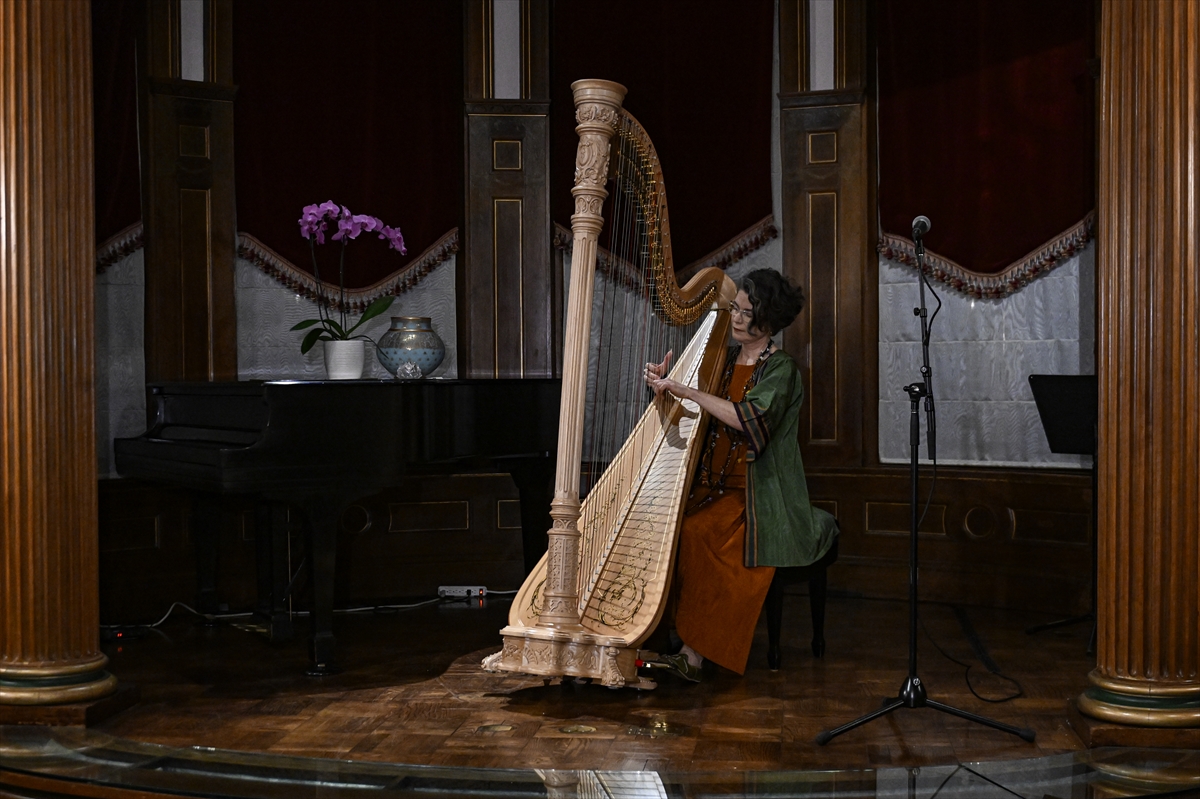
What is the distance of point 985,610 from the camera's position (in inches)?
203

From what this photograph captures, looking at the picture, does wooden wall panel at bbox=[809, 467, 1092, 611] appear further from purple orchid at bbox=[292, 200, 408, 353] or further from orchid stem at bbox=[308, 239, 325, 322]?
orchid stem at bbox=[308, 239, 325, 322]

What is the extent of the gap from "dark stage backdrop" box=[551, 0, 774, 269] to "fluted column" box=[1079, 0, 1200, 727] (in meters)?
2.56

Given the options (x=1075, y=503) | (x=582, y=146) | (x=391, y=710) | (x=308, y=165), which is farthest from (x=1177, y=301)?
(x=308, y=165)

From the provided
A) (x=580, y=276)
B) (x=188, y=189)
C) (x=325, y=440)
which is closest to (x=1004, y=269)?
(x=580, y=276)

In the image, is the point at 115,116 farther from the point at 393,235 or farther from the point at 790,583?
the point at 790,583

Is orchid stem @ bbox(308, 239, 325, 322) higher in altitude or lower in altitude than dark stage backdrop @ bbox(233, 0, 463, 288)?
lower

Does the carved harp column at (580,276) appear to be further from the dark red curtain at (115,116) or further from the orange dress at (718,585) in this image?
the dark red curtain at (115,116)

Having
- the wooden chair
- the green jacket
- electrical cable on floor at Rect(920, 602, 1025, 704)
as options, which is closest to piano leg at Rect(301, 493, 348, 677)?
the green jacket

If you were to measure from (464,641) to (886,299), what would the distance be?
2.47m

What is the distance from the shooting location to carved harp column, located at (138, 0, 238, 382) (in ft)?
16.4

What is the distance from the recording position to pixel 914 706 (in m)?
3.32

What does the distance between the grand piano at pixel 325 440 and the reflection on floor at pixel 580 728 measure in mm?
385

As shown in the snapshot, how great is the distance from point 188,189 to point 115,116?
0.40m

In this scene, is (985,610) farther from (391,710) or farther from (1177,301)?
(391,710)
